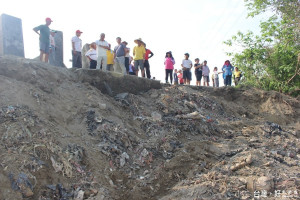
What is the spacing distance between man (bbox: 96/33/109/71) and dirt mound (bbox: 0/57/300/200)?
38.6 inches

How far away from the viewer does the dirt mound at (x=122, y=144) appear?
393cm

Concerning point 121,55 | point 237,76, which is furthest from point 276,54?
point 121,55

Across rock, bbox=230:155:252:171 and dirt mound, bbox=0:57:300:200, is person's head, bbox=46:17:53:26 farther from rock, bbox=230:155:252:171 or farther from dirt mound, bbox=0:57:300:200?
rock, bbox=230:155:252:171

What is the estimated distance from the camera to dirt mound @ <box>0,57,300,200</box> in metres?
3.93

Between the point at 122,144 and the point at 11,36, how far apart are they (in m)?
4.38

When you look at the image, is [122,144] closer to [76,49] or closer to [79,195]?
[79,195]

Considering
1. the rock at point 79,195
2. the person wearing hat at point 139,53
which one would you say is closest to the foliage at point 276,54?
the person wearing hat at point 139,53

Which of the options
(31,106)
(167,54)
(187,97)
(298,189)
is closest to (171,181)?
(298,189)

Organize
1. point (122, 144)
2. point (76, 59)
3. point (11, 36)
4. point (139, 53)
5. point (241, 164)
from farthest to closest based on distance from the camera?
point (139, 53) < point (76, 59) < point (11, 36) < point (122, 144) < point (241, 164)

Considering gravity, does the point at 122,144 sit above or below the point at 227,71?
below

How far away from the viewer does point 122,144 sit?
5.15 metres

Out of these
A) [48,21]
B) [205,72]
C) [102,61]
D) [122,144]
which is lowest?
[122,144]

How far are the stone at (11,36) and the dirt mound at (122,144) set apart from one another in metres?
1.44

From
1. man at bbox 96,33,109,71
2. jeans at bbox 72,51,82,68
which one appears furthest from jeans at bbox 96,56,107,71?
jeans at bbox 72,51,82,68
